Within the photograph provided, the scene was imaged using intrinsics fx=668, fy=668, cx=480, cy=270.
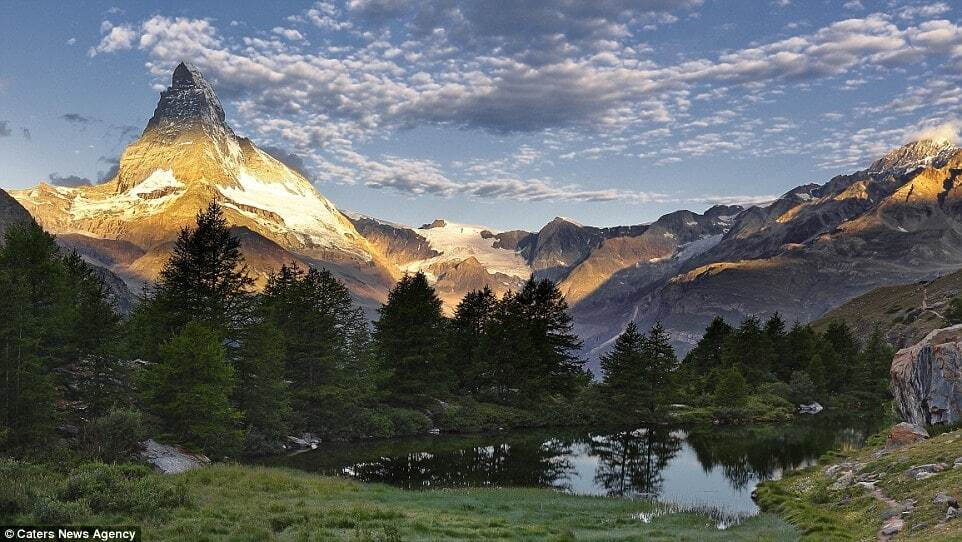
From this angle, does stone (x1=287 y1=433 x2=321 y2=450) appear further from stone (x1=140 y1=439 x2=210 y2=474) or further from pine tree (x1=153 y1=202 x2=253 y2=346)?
stone (x1=140 y1=439 x2=210 y2=474)

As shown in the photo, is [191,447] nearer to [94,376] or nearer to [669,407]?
[94,376]

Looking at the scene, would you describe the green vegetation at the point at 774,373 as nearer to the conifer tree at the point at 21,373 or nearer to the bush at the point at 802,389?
the bush at the point at 802,389

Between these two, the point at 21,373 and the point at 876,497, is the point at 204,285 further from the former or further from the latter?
the point at 876,497

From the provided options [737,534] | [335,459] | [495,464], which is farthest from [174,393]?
[737,534]

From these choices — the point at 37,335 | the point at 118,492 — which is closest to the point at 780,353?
the point at 37,335

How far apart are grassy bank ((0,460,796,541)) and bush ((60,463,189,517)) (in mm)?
36

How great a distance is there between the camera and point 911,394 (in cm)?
4212

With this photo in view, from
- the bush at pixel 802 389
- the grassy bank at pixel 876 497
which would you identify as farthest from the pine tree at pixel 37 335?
the bush at pixel 802 389

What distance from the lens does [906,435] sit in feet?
126

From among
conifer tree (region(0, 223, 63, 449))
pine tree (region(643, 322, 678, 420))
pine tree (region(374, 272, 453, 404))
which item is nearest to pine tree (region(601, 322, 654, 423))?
pine tree (region(643, 322, 678, 420))

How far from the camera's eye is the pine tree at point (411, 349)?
3219 inches

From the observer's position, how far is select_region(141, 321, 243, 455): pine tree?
47281 mm

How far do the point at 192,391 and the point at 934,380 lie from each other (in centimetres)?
4755

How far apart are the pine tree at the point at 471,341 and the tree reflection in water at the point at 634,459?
72.7 ft
